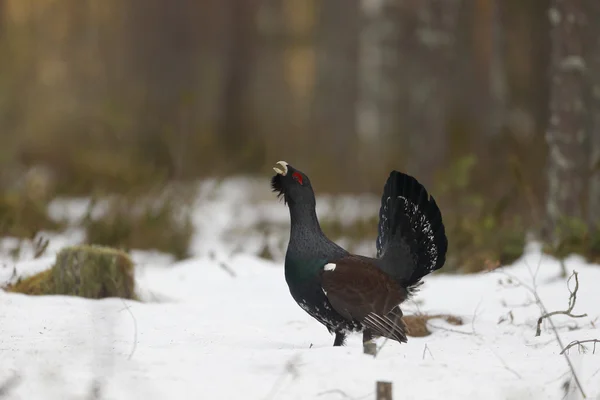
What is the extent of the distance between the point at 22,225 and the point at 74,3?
765 inches

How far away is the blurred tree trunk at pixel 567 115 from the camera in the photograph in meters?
7.03

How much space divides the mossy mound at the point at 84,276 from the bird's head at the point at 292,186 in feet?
4.91

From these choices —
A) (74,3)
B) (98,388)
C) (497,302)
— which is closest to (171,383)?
(98,388)

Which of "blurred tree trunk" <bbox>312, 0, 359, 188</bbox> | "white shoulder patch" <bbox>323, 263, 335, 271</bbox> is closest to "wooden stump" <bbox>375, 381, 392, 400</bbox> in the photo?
"white shoulder patch" <bbox>323, 263, 335, 271</bbox>

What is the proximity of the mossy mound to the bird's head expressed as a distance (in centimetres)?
150

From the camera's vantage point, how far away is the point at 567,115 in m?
7.08

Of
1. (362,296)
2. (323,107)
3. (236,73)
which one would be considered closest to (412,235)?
(362,296)

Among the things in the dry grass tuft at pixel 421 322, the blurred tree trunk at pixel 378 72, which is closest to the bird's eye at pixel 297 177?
the dry grass tuft at pixel 421 322

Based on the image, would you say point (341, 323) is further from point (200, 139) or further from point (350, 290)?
point (200, 139)

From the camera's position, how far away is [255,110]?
20.4 metres

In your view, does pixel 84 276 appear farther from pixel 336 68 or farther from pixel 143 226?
pixel 336 68

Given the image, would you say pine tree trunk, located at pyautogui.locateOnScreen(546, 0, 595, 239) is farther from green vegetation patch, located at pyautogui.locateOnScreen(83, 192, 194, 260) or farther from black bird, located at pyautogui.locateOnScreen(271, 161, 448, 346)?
green vegetation patch, located at pyautogui.locateOnScreen(83, 192, 194, 260)

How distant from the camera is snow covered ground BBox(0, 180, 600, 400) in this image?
3.37m

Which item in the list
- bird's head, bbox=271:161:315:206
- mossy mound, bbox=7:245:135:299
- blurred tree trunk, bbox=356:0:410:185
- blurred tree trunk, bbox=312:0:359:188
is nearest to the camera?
bird's head, bbox=271:161:315:206
